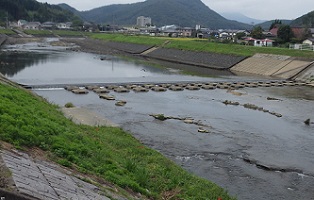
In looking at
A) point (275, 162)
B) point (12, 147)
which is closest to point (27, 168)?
point (12, 147)

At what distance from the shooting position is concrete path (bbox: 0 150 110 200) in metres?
5.57

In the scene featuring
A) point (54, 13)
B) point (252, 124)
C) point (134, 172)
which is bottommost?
point (252, 124)

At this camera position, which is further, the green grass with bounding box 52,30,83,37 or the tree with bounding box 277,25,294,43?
the green grass with bounding box 52,30,83,37

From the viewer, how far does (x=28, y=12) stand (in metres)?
140

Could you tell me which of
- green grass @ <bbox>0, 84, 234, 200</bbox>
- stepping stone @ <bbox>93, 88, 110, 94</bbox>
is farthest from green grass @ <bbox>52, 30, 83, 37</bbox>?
green grass @ <bbox>0, 84, 234, 200</bbox>

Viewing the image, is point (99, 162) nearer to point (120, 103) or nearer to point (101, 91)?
point (120, 103)

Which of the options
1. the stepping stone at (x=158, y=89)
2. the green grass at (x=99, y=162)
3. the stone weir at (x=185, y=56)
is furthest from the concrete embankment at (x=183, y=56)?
the green grass at (x=99, y=162)

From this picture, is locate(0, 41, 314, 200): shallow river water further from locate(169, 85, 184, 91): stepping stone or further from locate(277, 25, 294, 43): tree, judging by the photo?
locate(277, 25, 294, 43): tree

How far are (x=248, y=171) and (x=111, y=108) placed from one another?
1119 centimetres

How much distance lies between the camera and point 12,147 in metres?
7.32

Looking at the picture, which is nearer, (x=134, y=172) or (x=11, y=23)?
(x=134, y=172)

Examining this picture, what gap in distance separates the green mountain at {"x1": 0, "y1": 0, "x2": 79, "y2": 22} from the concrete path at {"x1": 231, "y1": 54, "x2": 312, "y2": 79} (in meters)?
96.0

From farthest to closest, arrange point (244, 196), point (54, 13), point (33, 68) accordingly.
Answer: point (54, 13), point (33, 68), point (244, 196)

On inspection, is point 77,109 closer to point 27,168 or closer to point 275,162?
point 275,162
